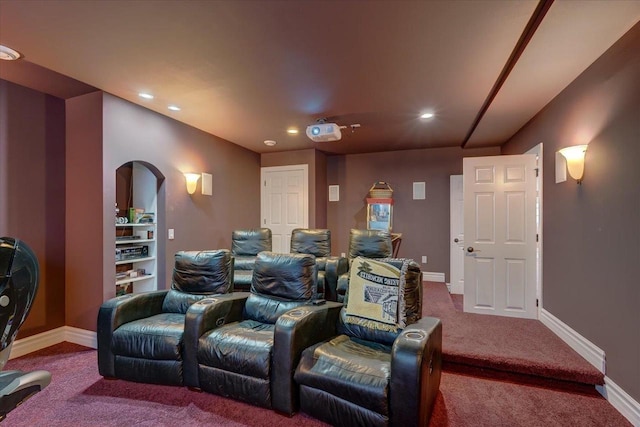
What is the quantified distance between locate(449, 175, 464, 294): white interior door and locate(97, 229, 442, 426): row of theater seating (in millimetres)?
3280

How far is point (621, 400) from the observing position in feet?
6.93

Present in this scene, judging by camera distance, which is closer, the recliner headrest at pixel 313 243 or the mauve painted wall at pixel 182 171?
the mauve painted wall at pixel 182 171

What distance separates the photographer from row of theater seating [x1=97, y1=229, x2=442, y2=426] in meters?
1.83

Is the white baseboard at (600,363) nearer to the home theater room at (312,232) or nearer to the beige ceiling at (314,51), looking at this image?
the home theater room at (312,232)

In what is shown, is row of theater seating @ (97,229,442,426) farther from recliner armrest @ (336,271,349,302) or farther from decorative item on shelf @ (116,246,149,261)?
recliner armrest @ (336,271,349,302)

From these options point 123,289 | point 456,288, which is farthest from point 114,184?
point 456,288

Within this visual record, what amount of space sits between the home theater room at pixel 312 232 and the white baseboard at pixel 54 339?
2 cm

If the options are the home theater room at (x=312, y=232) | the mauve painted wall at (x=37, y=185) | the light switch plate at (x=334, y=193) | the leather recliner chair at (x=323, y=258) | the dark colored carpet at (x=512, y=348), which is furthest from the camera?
the light switch plate at (x=334, y=193)

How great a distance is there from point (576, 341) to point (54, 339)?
5057mm

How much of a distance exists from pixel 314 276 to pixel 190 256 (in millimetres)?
1226

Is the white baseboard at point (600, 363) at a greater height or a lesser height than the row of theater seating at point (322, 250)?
lesser

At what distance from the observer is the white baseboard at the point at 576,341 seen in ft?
Result: 7.79

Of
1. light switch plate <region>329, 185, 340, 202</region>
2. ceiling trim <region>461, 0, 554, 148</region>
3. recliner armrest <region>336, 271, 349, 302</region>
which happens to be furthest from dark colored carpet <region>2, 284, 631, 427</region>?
light switch plate <region>329, 185, 340, 202</region>

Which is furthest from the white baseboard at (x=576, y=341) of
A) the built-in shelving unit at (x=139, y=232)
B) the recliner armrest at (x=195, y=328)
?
the built-in shelving unit at (x=139, y=232)
